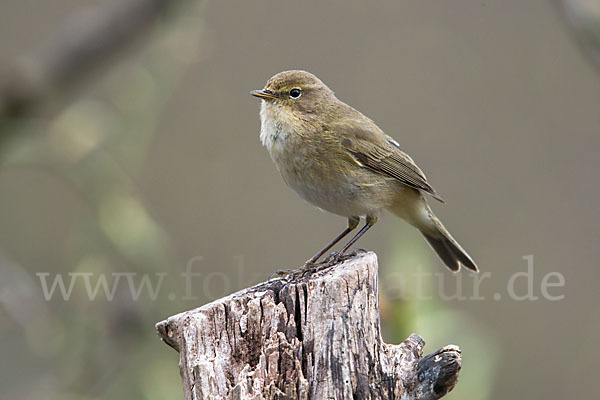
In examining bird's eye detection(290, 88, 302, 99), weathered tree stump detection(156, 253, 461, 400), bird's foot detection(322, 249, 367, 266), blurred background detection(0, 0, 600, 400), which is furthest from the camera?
blurred background detection(0, 0, 600, 400)

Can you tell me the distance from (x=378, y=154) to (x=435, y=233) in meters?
0.87

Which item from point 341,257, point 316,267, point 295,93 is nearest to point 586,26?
point 341,257

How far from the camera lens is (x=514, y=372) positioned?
7.52 m

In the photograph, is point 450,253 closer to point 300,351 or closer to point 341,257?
point 341,257

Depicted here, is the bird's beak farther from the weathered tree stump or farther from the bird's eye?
the weathered tree stump

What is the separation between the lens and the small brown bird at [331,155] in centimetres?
475

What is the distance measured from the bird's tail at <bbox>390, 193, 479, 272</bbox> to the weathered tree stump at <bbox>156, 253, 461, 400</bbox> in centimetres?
215

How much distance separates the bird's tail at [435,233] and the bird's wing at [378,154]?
0.31 meters

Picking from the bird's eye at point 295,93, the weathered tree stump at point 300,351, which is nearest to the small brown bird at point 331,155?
the bird's eye at point 295,93

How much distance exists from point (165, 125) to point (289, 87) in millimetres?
3578

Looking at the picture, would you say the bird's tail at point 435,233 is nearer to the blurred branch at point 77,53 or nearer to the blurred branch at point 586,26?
the blurred branch at point 586,26

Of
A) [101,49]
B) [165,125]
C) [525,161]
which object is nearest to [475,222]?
[525,161]

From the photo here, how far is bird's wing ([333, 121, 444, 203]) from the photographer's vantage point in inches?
194

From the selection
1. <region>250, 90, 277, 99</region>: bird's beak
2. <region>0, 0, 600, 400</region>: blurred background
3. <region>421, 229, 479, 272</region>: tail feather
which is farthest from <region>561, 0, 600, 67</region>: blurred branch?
<region>0, 0, 600, 400</region>: blurred background
